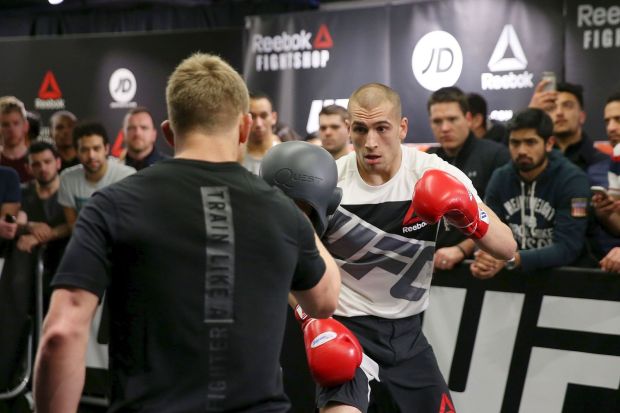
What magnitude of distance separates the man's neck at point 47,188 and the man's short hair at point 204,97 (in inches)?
188

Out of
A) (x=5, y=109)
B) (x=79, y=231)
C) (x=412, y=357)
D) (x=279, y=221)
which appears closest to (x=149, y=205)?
(x=79, y=231)

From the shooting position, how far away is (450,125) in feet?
19.3

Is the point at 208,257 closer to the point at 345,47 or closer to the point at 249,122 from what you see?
the point at 249,122

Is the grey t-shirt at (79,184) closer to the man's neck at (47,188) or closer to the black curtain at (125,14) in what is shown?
the man's neck at (47,188)

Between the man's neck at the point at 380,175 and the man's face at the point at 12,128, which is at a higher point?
the man's face at the point at 12,128

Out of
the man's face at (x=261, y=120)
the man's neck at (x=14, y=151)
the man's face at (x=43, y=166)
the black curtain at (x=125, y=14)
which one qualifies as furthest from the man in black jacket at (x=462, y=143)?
the black curtain at (x=125, y=14)

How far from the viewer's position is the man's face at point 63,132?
8.23m

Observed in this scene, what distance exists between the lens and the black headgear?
2.94 m

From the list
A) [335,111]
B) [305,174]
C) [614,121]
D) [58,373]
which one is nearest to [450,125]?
[614,121]

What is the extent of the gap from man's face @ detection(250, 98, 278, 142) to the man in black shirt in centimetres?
401

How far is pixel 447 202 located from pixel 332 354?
28.8 inches

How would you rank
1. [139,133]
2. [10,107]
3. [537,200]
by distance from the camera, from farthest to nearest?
1. [10,107]
2. [139,133]
3. [537,200]

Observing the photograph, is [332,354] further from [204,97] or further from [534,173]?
[534,173]

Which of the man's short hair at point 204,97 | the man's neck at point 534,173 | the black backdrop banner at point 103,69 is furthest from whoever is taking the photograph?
the black backdrop banner at point 103,69
